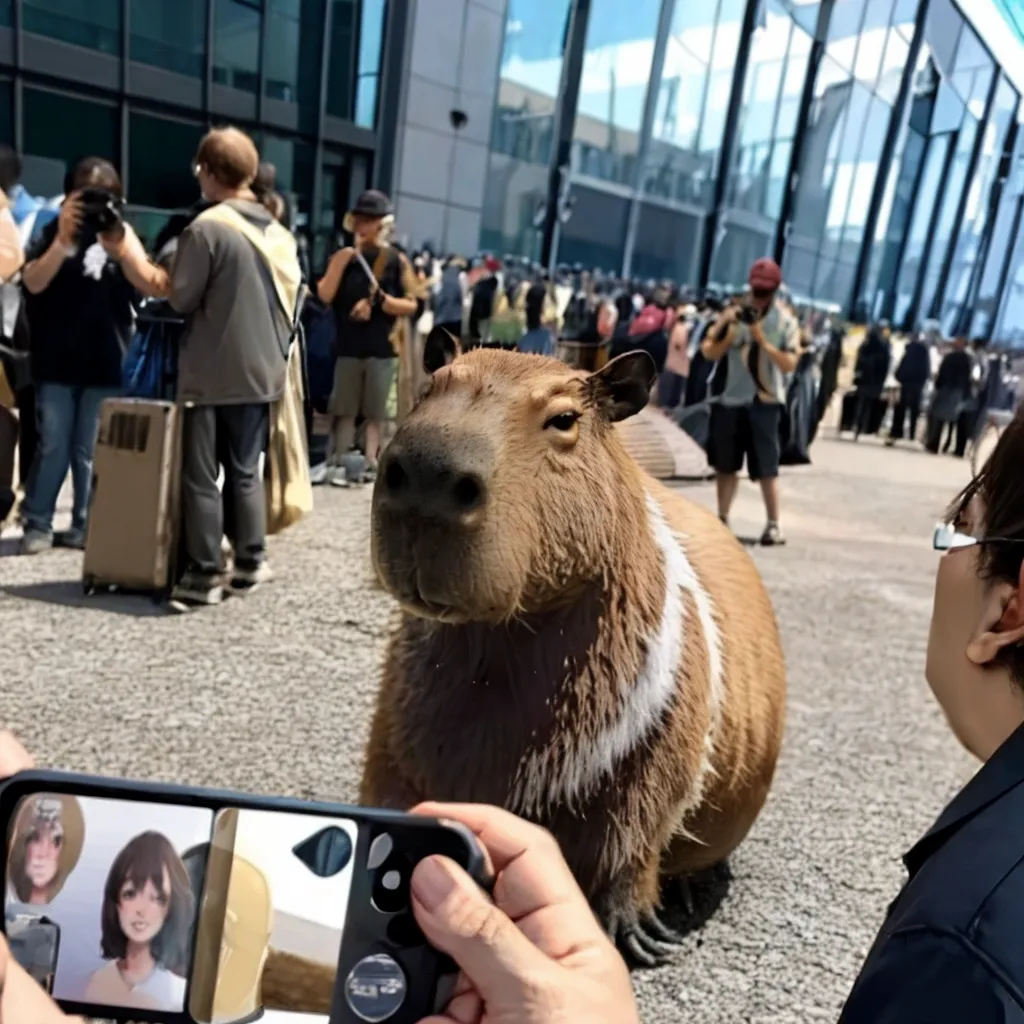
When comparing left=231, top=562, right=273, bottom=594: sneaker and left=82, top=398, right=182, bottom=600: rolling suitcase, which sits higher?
left=82, top=398, right=182, bottom=600: rolling suitcase

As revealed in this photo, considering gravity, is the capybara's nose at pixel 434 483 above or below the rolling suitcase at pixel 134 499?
Result: above

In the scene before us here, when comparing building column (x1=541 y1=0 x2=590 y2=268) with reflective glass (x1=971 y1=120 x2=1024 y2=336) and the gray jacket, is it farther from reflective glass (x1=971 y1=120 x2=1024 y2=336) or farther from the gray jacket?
the gray jacket

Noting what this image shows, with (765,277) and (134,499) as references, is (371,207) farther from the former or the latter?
(134,499)

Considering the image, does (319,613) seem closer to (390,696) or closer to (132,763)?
(132,763)

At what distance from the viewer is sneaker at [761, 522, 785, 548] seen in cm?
693

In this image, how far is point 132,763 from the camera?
3.10 meters

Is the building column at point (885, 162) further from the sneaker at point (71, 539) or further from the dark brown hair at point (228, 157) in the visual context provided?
the sneaker at point (71, 539)

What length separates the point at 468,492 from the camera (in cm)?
148

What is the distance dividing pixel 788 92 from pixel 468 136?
15068 mm

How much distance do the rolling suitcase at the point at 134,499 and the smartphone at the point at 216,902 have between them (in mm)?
3499

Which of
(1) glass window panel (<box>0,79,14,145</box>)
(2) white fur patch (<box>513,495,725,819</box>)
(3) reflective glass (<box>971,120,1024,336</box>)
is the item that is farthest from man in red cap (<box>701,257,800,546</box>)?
(3) reflective glass (<box>971,120,1024,336</box>)

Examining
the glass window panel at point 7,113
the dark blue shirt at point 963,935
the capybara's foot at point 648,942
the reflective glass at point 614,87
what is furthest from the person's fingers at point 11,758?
the reflective glass at point 614,87

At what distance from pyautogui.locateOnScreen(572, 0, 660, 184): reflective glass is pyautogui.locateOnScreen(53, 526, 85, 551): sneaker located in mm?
14059

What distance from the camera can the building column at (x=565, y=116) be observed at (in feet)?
50.7
